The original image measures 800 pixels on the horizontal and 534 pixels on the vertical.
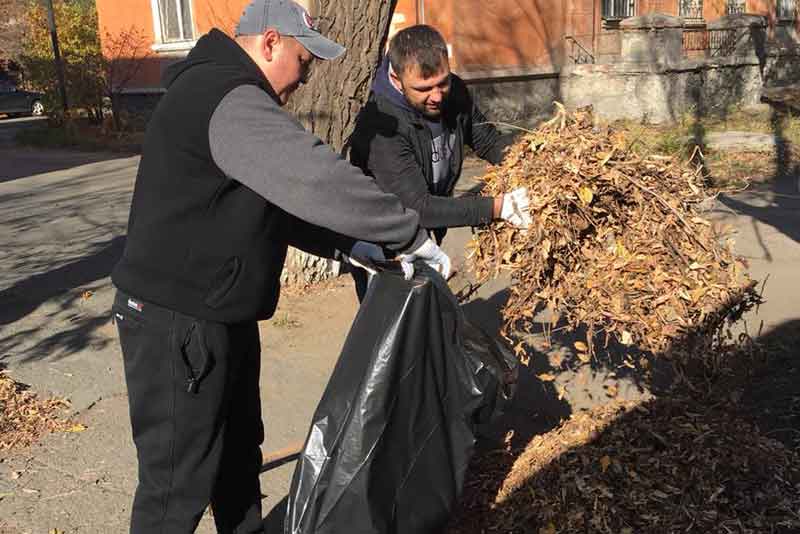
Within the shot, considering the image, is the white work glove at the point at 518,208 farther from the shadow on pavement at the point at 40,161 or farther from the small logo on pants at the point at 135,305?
the shadow on pavement at the point at 40,161

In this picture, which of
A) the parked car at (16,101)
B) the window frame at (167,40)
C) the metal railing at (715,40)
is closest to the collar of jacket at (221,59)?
the metal railing at (715,40)

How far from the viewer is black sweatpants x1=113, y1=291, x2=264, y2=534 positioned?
2.40 m

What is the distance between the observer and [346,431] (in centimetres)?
256

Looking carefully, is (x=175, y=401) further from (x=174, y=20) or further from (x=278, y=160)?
(x=174, y=20)

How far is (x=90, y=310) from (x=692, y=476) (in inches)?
177

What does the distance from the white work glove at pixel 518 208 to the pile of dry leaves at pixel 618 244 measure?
0.03 metres

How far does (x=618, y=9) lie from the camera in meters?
17.8

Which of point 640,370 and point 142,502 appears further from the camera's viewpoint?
point 640,370

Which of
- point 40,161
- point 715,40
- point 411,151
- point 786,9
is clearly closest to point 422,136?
point 411,151

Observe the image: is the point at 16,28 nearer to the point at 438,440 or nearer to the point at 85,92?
the point at 85,92

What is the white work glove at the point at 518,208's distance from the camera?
2896mm

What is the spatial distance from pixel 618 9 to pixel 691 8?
3080 millimetres

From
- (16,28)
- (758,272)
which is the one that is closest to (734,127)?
(758,272)

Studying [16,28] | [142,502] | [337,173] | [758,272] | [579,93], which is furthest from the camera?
[16,28]
